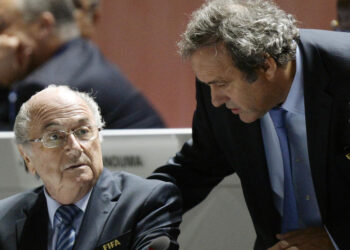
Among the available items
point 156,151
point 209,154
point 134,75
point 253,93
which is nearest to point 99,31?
point 134,75

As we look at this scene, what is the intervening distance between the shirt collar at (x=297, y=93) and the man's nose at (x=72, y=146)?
780 mm

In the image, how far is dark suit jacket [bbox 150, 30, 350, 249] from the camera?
2.47m

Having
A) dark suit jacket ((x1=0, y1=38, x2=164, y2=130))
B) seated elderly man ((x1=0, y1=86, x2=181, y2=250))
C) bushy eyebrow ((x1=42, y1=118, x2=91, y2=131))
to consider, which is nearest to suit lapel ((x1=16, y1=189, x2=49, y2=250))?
seated elderly man ((x1=0, y1=86, x2=181, y2=250))

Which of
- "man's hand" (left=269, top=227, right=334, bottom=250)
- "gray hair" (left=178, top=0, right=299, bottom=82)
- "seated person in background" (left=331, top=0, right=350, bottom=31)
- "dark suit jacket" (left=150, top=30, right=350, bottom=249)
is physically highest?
"gray hair" (left=178, top=0, right=299, bottom=82)

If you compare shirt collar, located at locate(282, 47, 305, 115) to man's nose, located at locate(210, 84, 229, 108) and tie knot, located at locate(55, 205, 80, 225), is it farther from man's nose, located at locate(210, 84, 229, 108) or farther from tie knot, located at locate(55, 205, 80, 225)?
tie knot, located at locate(55, 205, 80, 225)

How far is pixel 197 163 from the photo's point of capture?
2842mm

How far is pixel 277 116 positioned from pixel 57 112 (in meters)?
0.84

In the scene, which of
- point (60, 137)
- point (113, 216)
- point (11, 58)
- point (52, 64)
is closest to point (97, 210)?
point (113, 216)

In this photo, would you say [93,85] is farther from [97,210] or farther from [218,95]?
[218,95]

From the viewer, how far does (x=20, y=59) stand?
11.8 ft

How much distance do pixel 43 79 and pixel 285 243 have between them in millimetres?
1570

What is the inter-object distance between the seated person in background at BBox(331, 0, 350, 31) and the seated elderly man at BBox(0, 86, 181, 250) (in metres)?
1.08

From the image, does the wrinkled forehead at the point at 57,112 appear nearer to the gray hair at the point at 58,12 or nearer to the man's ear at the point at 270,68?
the man's ear at the point at 270,68

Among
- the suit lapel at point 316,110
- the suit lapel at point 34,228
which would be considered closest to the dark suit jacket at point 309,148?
the suit lapel at point 316,110
